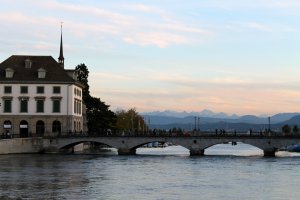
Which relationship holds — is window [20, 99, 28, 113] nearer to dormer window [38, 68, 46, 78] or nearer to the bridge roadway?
dormer window [38, 68, 46, 78]

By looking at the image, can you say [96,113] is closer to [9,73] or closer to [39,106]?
[39,106]

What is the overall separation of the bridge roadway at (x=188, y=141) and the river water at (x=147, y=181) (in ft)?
83.1

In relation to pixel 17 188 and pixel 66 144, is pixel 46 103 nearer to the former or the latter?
pixel 66 144

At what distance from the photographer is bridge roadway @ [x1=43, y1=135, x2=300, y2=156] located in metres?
108

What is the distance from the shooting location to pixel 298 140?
10625 cm

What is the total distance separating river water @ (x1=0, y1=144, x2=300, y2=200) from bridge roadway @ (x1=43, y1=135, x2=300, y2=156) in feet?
83.1

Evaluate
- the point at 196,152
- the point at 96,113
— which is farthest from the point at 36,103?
the point at 96,113

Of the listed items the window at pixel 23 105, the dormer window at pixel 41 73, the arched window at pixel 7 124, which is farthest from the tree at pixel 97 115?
the arched window at pixel 7 124

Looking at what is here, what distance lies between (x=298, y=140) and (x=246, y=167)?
28752mm

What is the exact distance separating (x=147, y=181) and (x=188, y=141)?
168 ft

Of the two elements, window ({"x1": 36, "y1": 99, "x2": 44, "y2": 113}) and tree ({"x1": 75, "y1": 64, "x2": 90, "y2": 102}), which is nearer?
window ({"x1": 36, "y1": 99, "x2": 44, "y2": 113})

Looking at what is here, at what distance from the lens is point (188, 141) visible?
112 m

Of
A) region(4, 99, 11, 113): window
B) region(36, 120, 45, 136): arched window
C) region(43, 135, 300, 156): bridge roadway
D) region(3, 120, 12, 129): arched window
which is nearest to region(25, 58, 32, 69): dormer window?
region(4, 99, 11, 113): window

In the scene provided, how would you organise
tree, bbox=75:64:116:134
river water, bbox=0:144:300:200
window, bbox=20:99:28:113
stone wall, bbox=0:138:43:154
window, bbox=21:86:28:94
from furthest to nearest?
tree, bbox=75:64:116:134 < window, bbox=21:86:28:94 < window, bbox=20:99:28:113 < stone wall, bbox=0:138:43:154 < river water, bbox=0:144:300:200
